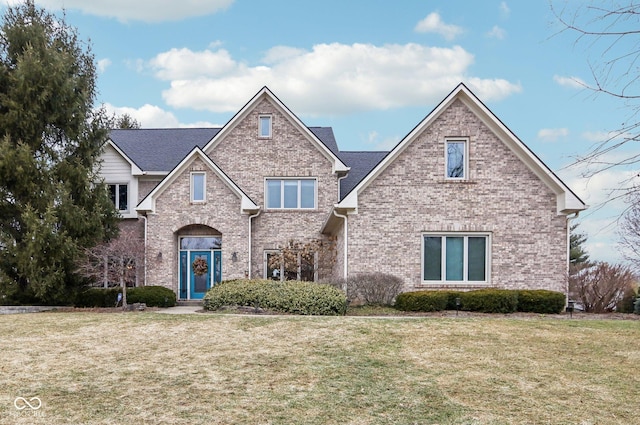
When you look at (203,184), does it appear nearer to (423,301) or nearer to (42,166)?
(42,166)

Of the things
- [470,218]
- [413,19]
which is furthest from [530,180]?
[413,19]

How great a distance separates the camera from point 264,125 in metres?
21.1

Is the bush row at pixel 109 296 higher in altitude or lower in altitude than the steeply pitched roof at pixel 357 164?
lower

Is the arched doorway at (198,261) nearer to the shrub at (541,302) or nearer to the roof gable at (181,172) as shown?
the roof gable at (181,172)

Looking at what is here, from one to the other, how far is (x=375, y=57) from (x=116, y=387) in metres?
14.0

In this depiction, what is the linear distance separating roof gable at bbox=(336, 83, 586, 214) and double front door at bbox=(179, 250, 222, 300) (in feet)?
23.9

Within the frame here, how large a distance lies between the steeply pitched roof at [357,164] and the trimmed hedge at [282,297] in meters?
7.96

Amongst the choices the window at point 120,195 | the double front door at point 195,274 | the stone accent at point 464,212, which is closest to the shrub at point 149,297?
the double front door at point 195,274

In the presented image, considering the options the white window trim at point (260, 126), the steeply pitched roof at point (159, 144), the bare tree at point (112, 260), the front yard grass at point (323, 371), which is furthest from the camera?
the steeply pitched roof at point (159, 144)

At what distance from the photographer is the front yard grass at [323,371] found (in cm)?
568

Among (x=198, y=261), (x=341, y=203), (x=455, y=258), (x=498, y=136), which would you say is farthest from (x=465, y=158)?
(x=198, y=261)

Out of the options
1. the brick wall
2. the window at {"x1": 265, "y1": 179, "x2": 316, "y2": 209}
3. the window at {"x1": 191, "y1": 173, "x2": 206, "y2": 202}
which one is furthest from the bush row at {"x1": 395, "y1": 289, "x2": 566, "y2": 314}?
the window at {"x1": 191, "y1": 173, "x2": 206, "y2": 202}

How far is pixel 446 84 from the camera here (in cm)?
1734

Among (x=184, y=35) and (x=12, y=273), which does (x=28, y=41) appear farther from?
(x=12, y=273)
